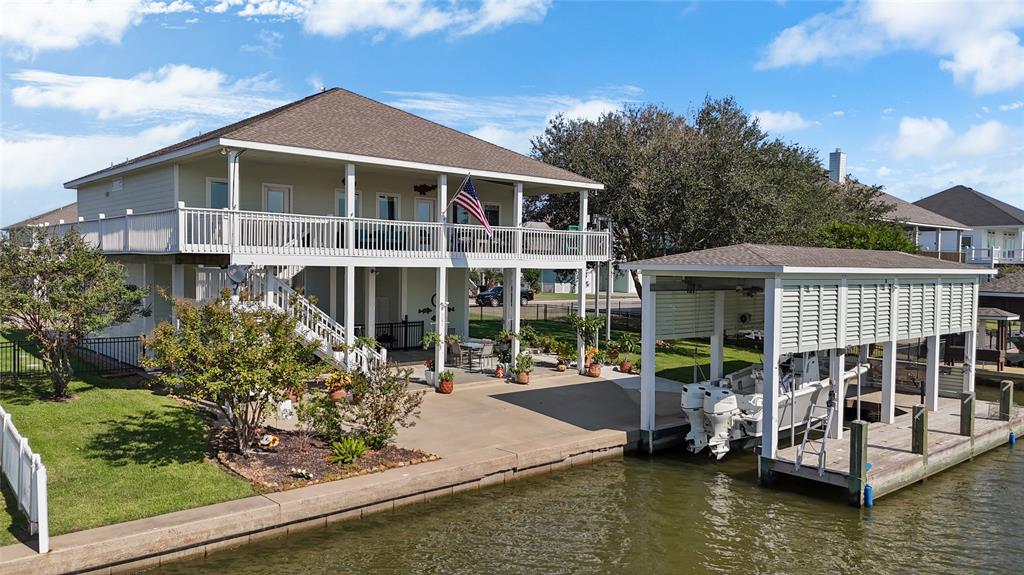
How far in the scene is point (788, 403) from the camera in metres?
14.3

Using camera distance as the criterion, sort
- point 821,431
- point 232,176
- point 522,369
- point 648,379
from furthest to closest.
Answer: point 522,369 → point 232,176 → point 821,431 → point 648,379

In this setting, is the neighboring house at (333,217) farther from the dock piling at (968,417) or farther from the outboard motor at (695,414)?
the dock piling at (968,417)

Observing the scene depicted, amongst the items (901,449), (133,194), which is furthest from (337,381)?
(901,449)

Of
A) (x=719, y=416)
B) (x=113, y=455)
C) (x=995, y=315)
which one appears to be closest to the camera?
(x=113, y=455)

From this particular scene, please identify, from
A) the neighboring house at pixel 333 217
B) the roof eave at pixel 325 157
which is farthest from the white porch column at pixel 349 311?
the roof eave at pixel 325 157

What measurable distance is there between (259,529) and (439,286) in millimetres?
10323

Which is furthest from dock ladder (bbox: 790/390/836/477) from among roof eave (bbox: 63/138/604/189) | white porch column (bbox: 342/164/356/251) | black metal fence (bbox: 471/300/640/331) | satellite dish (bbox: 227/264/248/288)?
A: black metal fence (bbox: 471/300/640/331)

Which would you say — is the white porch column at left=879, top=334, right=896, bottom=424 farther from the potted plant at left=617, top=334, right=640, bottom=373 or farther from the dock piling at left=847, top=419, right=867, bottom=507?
the potted plant at left=617, top=334, right=640, bottom=373

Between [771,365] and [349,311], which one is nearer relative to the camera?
[771,365]

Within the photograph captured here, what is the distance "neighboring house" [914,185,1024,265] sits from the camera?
49375 mm

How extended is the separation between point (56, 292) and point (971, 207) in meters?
61.0

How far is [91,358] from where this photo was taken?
19.6m

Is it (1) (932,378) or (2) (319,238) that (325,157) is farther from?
(1) (932,378)

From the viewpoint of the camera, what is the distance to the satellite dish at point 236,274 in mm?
15625
